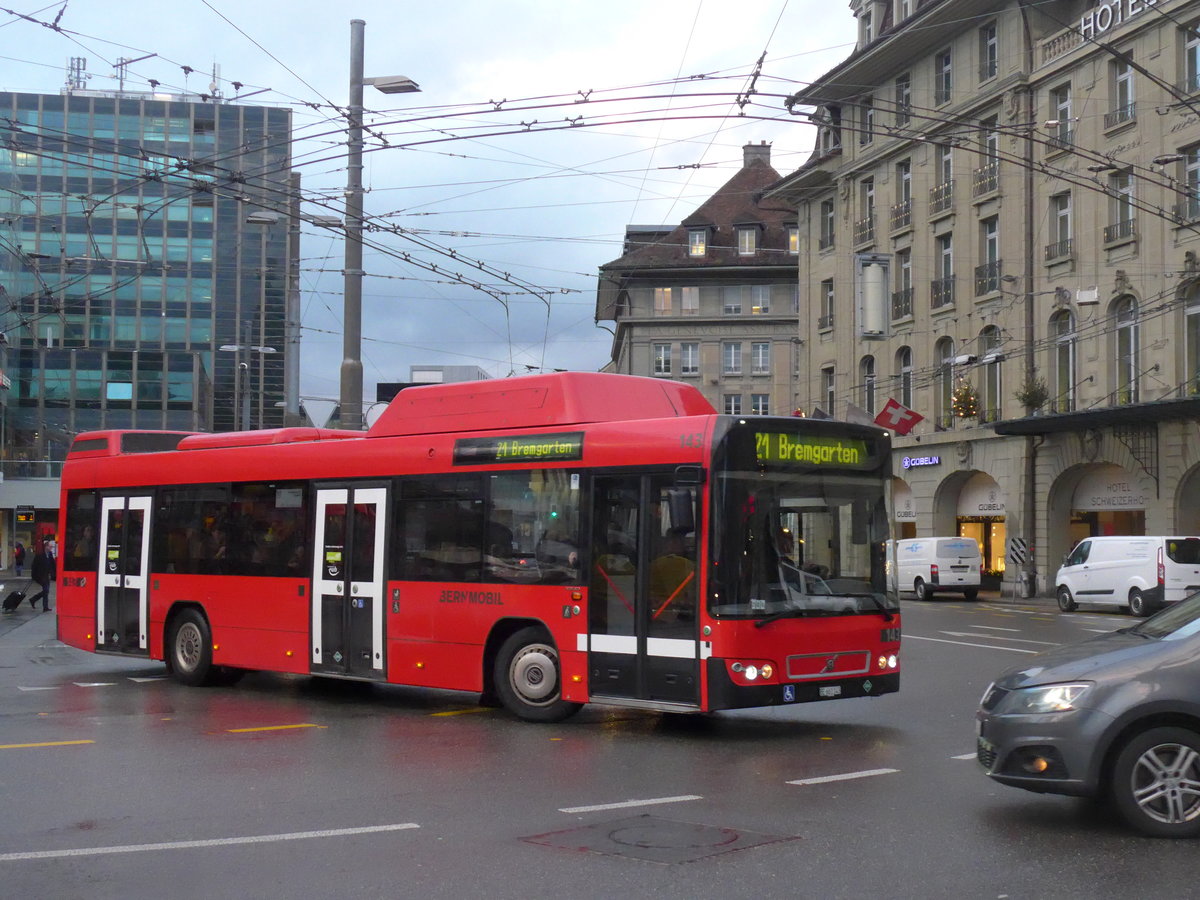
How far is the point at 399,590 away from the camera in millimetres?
14289

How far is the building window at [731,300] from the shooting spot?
77312 mm

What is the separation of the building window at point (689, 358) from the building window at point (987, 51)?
3541 centimetres

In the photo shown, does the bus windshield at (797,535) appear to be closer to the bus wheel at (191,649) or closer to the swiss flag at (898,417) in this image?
the bus wheel at (191,649)

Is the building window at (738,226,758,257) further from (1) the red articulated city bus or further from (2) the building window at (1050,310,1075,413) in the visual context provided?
(1) the red articulated city bus

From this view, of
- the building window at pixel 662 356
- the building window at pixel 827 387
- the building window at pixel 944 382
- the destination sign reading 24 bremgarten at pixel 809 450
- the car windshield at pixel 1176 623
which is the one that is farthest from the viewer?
the building window at pixel 662 356

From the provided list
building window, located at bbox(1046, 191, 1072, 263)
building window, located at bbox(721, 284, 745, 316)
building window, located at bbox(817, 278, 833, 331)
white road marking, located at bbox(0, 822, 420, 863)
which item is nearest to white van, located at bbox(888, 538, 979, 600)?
building window, located at bbox(1046, 191, 1072, 263)

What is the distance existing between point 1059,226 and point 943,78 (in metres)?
7.47

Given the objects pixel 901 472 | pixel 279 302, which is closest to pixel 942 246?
pixel 901 472

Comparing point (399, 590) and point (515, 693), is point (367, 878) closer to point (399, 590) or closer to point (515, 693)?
point (515, 693)

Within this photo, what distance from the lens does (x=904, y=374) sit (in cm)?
4950

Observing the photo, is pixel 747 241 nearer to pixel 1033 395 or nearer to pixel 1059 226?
pixel 1059 226

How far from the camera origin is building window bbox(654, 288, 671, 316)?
77.9 meters

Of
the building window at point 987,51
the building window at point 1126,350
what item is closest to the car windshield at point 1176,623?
the building window at point 1126,350

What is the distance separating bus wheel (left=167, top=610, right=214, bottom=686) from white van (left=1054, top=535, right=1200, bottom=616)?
22319mm
